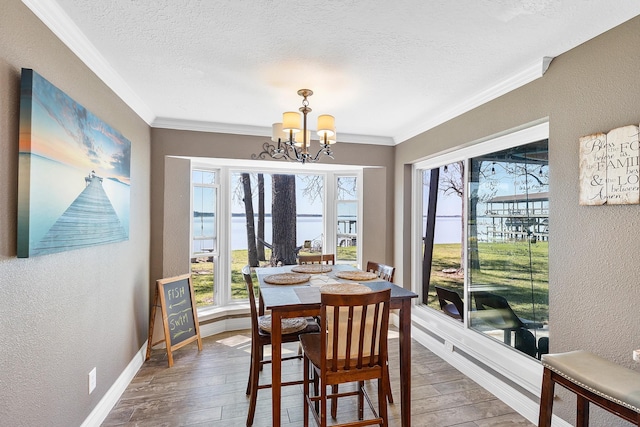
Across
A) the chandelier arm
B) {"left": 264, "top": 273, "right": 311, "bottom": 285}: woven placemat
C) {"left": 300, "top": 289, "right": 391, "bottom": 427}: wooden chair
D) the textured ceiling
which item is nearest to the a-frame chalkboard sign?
{"left": 264, "top": 273, "right": 311, "bottom": 285}: woven placemat

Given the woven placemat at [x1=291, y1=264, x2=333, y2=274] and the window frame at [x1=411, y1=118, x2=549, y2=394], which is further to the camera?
the woven placemat at [x1=291, y1=264, x2=333, y2=274]

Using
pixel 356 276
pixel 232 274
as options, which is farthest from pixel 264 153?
pixel 356 276

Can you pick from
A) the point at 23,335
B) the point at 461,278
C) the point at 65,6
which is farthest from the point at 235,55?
the point at 461,278

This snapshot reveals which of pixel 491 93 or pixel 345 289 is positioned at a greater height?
pixel 491 93

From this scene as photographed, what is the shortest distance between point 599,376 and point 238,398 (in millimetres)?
2296

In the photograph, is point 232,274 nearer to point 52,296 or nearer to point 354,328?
point 52,296

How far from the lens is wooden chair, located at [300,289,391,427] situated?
173 centimetres

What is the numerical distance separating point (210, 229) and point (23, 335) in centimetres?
267

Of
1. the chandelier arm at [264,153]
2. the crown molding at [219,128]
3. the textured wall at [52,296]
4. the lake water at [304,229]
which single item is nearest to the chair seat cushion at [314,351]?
the textured wall at [52,296]

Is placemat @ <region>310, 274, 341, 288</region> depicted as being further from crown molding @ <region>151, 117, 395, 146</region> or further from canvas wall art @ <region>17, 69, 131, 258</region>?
crown molding @ <region>151, 117, 395, 146</region>

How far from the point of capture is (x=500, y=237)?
9.22 ft

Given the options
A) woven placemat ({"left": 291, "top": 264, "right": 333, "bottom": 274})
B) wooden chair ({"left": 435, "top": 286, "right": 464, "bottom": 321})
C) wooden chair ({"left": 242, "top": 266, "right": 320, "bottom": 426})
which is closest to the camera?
wooden chair ({"left": 242, "top": 266, "right": 320, "bottom": 426})

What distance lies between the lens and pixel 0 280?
4.27ft

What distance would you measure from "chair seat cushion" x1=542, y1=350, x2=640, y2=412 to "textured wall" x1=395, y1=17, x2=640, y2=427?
26 cm
